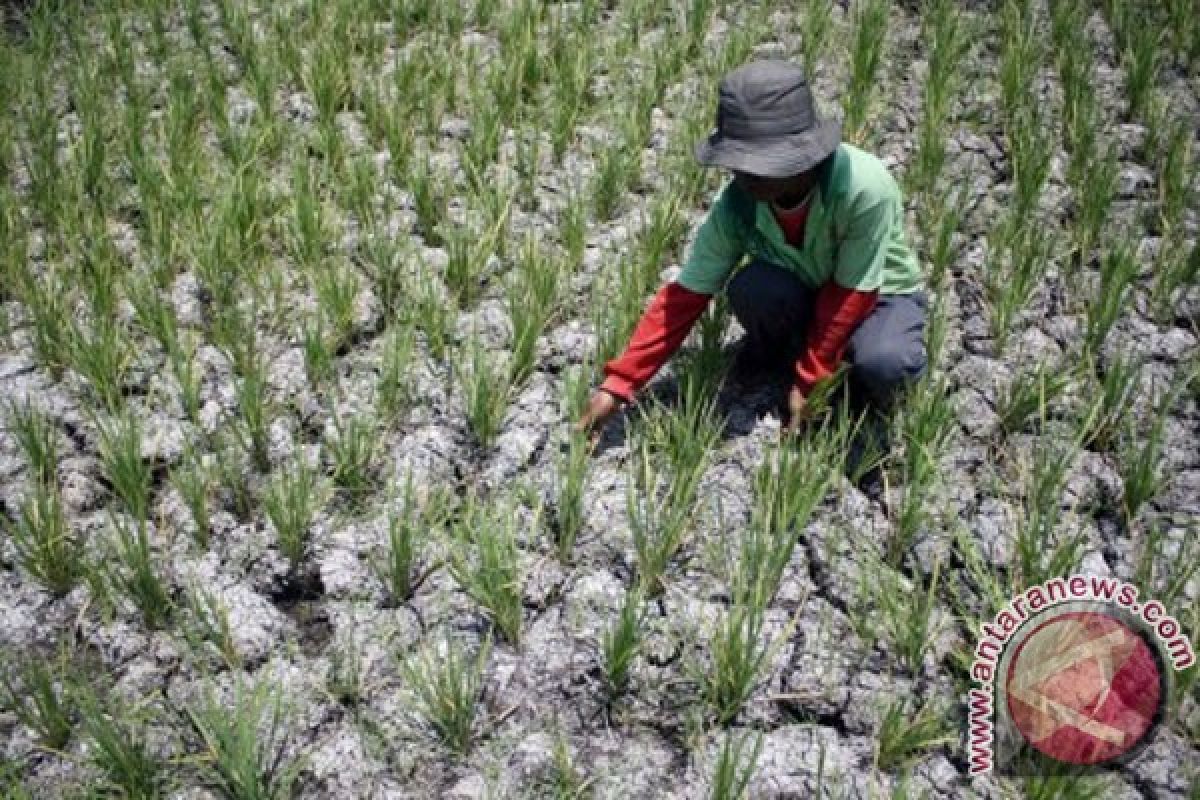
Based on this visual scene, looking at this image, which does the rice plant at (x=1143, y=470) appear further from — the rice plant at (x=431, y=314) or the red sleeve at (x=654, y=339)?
the rice plant at (x=431, y=314)

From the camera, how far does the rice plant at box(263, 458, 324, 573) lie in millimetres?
1734

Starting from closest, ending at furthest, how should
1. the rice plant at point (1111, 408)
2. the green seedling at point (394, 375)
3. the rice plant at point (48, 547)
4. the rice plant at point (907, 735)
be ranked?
the rice plant at point (907, 735)
the rice plant at point (48, 547)
the rice plant at point (1111, 408)
the green seedling at point (394, 375)

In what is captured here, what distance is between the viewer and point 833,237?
1.90 metres

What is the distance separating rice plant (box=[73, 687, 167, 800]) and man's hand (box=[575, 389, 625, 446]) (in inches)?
36.0

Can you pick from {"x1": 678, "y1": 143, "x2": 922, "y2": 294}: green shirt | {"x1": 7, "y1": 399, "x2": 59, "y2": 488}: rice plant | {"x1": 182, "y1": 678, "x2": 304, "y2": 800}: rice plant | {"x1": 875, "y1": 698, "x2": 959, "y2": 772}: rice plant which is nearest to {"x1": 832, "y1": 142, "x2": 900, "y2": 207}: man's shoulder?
{"x1": 678, "y1": 143, "x2": 922, "y2": 294}: green shirt

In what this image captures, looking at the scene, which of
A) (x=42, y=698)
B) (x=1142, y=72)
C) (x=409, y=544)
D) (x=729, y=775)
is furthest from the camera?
(x=1142, y=72)

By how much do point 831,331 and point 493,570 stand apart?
0.81 m

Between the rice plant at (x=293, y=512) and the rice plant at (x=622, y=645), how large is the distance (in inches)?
23.1

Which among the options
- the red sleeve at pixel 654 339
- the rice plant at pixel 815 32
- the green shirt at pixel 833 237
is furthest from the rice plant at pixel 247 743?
the rice plant at pixel 815 32

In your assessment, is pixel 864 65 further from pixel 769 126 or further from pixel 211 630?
pixel 211 630

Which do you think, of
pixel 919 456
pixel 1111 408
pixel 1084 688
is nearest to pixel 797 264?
pixel 919 456

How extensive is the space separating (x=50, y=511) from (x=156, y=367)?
506mm

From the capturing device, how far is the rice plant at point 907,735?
1.47 m

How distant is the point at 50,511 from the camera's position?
5.72 ft
